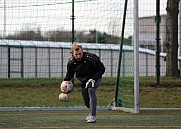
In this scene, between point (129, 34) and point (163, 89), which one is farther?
point (163, 89)

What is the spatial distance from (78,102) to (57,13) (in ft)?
8.67

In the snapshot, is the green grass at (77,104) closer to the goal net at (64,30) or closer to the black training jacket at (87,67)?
the goal net at (64,30)

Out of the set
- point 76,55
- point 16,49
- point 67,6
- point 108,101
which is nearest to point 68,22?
point 67,6

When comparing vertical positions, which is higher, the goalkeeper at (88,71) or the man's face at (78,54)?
the man's face at (78,54)

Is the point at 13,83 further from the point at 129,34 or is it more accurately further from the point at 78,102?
the point at 129,34

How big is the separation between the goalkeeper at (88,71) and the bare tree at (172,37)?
7.86 m

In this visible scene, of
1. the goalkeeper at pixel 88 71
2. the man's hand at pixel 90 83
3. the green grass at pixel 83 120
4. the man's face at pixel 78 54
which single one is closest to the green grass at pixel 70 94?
the green grass at pixel 83 120

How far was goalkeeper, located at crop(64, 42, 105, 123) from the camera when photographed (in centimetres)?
1047

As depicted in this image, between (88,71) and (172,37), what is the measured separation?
8.99 m

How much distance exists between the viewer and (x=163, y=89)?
1731cm

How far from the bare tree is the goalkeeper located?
786 centimetres

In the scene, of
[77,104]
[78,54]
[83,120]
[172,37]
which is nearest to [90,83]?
[78,54]

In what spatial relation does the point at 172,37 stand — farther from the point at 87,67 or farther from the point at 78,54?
the point at 78,54

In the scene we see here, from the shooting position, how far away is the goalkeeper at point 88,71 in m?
10.5
